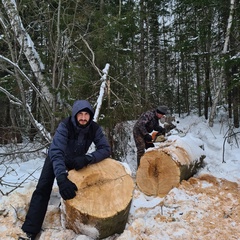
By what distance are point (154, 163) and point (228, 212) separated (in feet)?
5.00

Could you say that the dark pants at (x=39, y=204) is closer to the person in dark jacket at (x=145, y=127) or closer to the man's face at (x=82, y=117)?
the man's face at (x=82, y=117)

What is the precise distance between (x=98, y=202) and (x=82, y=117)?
0.95 metres

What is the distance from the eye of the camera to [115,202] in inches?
114

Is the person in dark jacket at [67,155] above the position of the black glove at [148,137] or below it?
above

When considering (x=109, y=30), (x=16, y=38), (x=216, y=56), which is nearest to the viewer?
(x=16, y=38)

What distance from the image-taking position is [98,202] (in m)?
2.84

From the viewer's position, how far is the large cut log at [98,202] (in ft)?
9.08

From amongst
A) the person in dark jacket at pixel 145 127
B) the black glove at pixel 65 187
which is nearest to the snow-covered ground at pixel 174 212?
the black glove at pixel 65 187

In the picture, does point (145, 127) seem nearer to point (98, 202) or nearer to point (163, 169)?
point (163, 169)

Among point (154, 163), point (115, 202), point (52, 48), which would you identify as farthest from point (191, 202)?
point (52, 48)

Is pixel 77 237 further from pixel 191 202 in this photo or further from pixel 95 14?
pixel 95 14

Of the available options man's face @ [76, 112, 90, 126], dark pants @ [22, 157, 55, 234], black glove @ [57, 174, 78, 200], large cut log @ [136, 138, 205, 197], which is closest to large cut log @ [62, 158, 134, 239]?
black glove @ [57, 174, 78, 200]

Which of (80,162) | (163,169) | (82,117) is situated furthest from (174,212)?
(82,117)

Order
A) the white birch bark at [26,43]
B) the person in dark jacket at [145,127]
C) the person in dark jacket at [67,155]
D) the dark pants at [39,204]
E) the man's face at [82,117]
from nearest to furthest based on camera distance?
the person in dark jacket at [67,155] → the dark pants at [39,204] → the man's face at [82,117] → the white birch bark at [26,43] → the person in dark jacket at [145,127]
